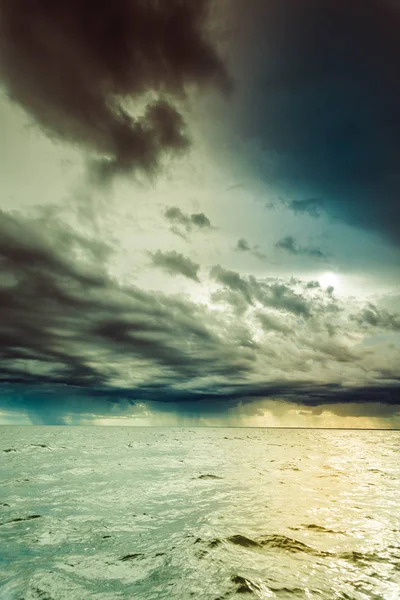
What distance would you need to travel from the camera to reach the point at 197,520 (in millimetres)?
11891

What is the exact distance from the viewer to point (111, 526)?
11055mm

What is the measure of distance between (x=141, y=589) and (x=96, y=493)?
11216 mm

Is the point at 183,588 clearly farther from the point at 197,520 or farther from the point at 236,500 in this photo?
the point at 236,500

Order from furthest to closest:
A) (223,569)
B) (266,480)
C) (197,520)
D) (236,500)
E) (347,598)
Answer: (266,480) → (236,500) → (197,520) → (223,569) → (347,598)

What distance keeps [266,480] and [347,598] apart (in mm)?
15992

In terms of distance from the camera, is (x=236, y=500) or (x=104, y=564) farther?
(x=236, y=500)

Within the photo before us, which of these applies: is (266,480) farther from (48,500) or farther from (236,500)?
(48,500)

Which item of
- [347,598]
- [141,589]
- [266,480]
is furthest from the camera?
[266,480]

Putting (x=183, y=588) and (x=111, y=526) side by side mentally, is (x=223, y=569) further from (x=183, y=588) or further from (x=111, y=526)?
(x=111, y=526)

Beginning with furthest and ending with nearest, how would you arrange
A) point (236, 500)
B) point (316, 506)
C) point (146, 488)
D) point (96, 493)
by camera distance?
point (146, 488), point (96, 493), point (236, 500), point (316, 506)

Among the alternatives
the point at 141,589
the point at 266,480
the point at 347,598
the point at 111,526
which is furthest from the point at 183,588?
the point at 266,480

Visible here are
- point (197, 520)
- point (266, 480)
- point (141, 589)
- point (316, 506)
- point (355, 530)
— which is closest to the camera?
point (141, 589)

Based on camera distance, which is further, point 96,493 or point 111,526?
point 96,493

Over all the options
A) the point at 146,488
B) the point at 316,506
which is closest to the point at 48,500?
the point at 146,488
